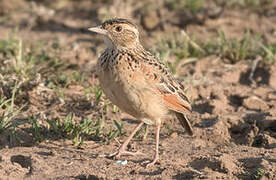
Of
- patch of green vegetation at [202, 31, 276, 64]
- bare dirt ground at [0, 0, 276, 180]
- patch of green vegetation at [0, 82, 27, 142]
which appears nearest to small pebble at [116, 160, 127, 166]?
bare dirt ground at [0, 0, 276, 180]

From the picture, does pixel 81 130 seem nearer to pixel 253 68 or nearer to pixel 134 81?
pixel 134 81

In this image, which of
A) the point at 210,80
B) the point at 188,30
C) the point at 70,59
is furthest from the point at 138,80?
the point at 188,30

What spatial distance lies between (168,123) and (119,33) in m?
1.67

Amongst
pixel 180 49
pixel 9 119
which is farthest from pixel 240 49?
pixel 9 119

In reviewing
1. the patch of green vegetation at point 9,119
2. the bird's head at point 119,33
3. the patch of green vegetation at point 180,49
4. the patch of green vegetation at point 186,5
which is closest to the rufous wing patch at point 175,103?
the bird's head at point 119,33

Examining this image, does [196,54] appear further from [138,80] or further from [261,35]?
[138,80]

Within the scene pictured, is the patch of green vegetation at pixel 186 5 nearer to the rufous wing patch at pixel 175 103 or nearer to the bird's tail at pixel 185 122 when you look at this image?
Answer: the bird's tail at pixel 185 122

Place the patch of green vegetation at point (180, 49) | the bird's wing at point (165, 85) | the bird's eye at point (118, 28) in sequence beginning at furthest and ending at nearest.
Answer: the patch of green vegetation at point (180, 49), the bird's eye at point (118, 28), the bird's wing at point (165, 85)

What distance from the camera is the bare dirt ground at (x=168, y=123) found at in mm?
5973

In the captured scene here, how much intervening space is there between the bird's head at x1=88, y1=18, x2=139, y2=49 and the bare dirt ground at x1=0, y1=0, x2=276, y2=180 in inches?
51.1

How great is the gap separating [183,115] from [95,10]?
5459 millimetres

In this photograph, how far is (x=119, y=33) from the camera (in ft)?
21.2

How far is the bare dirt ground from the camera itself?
5973 mm

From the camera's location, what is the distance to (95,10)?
456 inches
